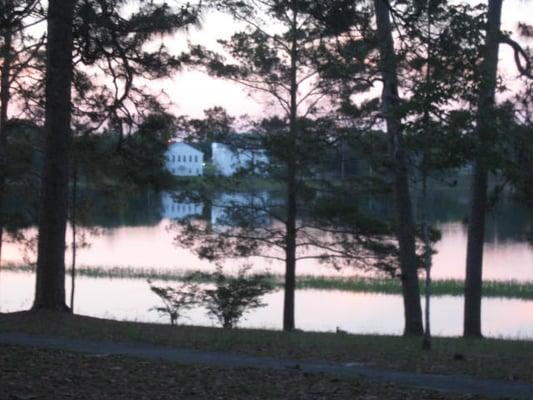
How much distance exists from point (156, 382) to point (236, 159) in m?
14.3

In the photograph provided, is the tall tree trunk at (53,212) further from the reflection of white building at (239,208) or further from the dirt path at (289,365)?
the reflection of white building at (239,208)

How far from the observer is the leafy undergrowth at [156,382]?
768 centimetres

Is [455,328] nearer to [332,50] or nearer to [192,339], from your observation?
[332,50]

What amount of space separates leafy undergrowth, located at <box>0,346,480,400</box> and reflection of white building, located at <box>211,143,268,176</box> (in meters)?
12.7

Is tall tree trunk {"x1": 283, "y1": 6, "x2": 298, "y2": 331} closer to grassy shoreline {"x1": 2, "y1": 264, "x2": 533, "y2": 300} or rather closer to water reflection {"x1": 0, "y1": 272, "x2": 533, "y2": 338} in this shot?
water reflection {"x1": 0, "y1": 272, "x2": 533, "y2": 338}

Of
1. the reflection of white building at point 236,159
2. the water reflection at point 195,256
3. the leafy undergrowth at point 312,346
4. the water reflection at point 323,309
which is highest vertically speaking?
the reflection of white building at point 236,159

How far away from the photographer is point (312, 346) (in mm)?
11781

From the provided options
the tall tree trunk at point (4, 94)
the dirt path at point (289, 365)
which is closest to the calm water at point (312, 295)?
the tall tree trunk at point (4, 94)

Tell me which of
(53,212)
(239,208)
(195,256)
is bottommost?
(195,256)

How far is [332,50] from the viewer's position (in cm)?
1794

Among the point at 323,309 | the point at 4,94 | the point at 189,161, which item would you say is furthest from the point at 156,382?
the point at 189,161

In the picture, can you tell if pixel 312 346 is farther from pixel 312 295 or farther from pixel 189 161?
pixel 189 161

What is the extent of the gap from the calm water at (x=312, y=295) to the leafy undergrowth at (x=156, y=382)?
37.3 ft

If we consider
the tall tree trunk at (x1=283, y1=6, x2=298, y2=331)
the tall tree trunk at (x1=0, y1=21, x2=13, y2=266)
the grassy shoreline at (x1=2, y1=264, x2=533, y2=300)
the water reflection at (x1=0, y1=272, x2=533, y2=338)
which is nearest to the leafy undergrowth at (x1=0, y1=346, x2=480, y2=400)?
the tall tree trunk at (x1=0, y1=21, x2=13, y2=266)
